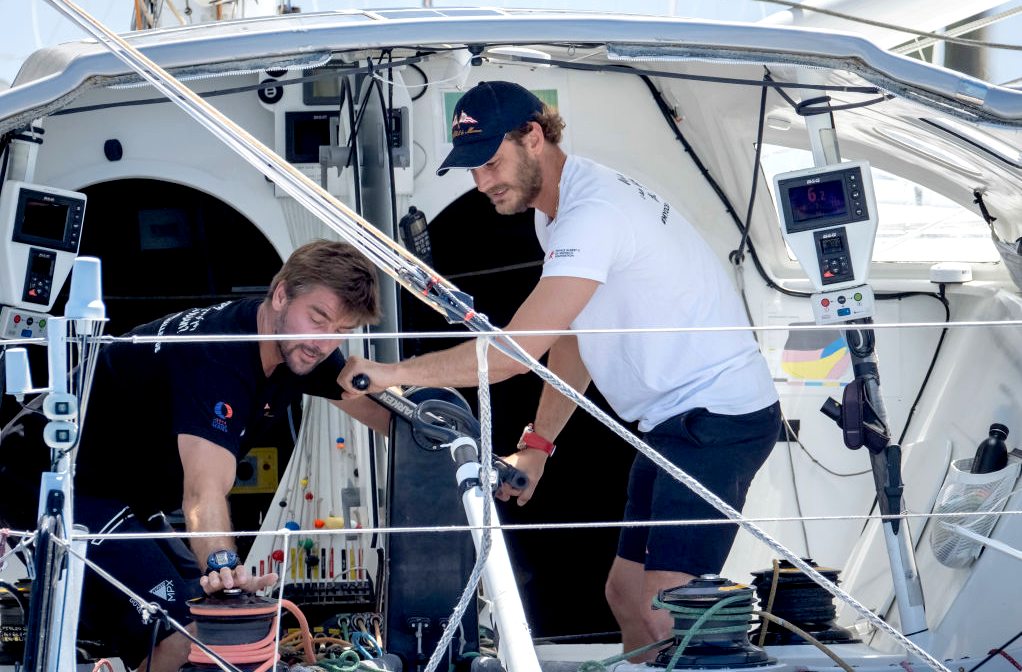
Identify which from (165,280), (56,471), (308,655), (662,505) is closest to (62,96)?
(56,471)

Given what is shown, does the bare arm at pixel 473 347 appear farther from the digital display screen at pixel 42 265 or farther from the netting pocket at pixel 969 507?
the digital display screen at pixel 42 265

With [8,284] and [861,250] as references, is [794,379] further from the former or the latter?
[8,284]

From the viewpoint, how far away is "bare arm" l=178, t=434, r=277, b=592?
3207 mm

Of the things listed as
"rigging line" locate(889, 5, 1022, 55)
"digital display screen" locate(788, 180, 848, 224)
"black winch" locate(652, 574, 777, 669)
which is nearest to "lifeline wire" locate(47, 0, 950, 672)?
"black winch" locate(652, 574, 777, 669)

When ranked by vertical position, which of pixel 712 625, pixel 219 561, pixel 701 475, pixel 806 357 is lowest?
pixel 712 625

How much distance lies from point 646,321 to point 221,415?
1129 mm

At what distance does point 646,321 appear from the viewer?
3510 mm

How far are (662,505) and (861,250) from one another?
47.1 inches

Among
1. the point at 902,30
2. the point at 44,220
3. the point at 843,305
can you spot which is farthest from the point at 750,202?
the point at 44,220

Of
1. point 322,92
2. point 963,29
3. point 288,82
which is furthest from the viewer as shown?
point 963,29

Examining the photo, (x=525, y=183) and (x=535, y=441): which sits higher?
(x=525, y=183)

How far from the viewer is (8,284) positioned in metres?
4.77

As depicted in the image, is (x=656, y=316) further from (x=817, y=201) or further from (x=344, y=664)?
(x=344, y=664)

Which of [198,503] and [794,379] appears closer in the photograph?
[198,503]
